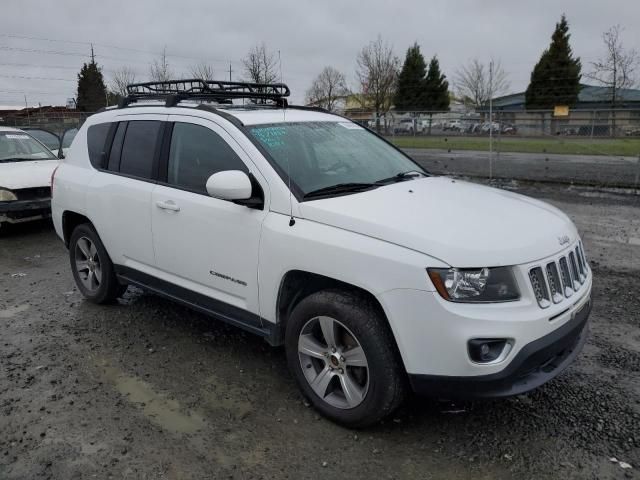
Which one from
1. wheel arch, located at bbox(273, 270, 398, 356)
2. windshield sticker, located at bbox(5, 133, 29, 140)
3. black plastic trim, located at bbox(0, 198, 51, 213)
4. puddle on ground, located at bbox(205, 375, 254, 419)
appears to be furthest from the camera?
windshield sticker, located at bbox(5, 133, 29, 140)

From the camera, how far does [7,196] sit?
789cm

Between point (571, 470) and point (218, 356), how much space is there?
2521mm

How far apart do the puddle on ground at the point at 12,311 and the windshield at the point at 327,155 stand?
317 centimetres

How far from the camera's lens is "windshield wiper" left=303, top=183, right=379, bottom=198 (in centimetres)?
343

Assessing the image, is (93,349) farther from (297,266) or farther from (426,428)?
(426,428)

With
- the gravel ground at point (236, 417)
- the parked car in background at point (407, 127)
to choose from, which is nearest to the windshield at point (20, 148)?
the gravel ground at point (236, 417)

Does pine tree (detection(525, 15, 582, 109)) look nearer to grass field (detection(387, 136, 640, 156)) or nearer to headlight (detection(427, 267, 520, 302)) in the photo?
grass field (detection(387, 136, 640, 156))

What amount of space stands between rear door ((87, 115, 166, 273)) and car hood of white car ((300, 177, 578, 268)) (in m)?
1.68

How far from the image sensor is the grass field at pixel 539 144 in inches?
688

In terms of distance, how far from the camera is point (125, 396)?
360 centimetres

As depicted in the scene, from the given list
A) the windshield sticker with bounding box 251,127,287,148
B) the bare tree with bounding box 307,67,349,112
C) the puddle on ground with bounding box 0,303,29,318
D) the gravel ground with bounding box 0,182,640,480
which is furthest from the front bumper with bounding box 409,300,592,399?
the bare tree with bounding box 307,67,349,112

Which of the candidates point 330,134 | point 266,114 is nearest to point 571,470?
point 330,134

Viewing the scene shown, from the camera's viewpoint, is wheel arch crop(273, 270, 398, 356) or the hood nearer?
wheel arch crop(273, 270, 398, 356)

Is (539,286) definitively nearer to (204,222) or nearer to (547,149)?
(204,222)
